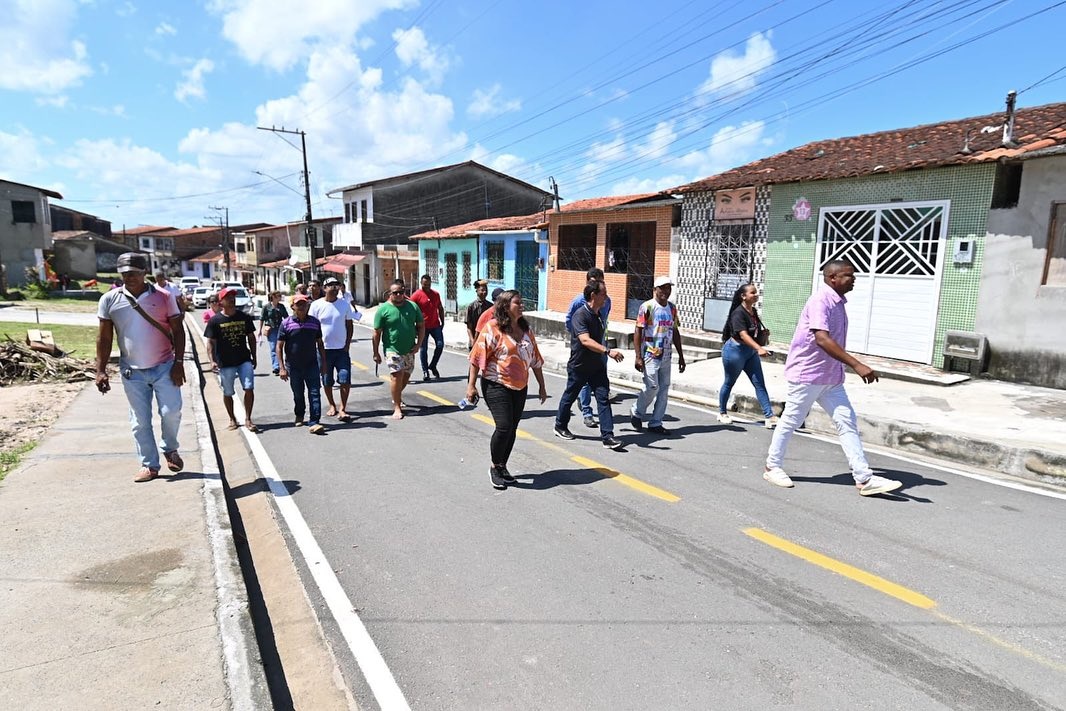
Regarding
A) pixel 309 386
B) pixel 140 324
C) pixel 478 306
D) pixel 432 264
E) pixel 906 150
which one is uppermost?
pixel 906 150

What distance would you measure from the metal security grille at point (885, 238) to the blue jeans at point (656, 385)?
6.28m

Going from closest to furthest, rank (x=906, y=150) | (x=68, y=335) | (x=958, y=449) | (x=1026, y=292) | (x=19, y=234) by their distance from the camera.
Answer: (x=958, y=449), (x=1026, y=292), (x=906, y=150), (x=68, y=335), (x=19, y=234)

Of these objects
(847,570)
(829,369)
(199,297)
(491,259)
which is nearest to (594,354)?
(829,369)

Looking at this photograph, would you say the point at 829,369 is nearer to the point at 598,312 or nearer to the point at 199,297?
the point at 598,312

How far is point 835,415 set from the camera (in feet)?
17.5

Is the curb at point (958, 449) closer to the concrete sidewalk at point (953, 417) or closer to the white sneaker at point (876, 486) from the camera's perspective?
the concrete sidewalk at point (953, 417)

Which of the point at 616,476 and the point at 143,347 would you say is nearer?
the point at 143,347

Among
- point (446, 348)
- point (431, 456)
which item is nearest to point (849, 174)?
point (431, 456)

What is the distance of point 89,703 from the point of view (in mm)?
2736

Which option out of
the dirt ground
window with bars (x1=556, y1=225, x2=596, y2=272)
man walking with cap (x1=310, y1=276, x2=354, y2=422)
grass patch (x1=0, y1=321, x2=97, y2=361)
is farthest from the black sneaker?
window with bars (x1=556, y1=225, x2=596, y2=272)

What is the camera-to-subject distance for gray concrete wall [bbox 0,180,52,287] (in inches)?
1485

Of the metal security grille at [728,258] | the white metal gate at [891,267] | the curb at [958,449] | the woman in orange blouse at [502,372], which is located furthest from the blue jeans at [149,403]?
the metal security grille at [728,258]

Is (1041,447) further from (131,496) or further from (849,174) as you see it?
(131,496)

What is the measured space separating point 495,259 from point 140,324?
2064 centimetres
